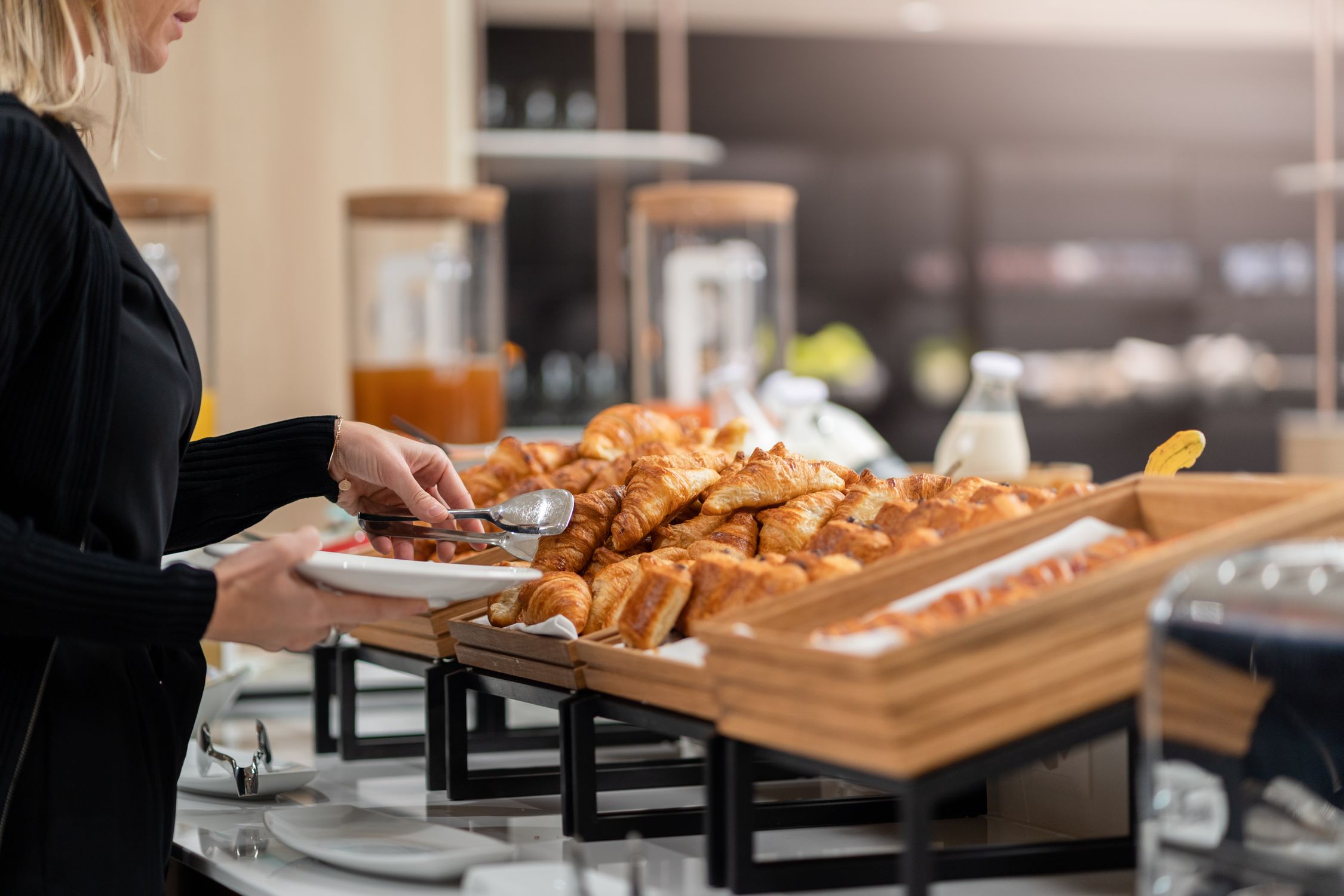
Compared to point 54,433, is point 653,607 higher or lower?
lower

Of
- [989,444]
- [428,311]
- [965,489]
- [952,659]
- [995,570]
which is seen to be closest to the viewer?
[952,659]

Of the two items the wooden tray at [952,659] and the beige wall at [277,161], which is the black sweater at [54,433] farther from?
the beige wall at [277,161]

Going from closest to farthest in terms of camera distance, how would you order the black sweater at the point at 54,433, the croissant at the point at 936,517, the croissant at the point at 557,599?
the black sweater at the point at 54,433, the croissant at the point at 936,517, the croissant at the point at 557,599

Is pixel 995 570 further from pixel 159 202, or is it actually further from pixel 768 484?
pixel 159 202

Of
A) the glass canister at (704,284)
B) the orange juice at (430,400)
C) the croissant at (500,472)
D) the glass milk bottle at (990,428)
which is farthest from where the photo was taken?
the glass canister at (704,284)

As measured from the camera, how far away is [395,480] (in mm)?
1293

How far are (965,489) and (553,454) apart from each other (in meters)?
0.55

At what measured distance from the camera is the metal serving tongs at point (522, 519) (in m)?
1.21

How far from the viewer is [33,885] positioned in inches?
39.1

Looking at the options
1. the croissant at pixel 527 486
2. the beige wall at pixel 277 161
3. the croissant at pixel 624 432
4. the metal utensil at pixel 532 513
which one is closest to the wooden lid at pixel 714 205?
the beige wall at pixel 277 161

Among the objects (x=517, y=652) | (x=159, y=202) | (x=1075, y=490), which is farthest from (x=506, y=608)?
(x=159, y=202)

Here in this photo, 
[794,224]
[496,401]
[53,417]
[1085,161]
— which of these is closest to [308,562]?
[53,417]

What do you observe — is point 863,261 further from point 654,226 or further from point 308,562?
point 308,562

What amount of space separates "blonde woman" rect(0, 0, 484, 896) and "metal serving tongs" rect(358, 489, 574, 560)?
0.23 m
